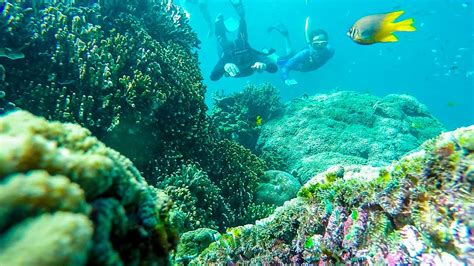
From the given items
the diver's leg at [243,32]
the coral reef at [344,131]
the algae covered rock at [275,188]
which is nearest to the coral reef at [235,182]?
the algae covered rock at [275,188]

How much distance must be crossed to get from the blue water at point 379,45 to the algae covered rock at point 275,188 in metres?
35.7

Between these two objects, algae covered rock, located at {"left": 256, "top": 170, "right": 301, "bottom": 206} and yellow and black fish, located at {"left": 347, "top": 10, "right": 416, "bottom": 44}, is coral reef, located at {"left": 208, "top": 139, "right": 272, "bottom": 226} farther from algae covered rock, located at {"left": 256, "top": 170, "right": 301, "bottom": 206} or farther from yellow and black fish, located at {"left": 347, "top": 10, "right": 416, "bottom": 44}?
yellow and black fish, located at {"left": 347, "top": 10, "right": 416, "bottom": 44}

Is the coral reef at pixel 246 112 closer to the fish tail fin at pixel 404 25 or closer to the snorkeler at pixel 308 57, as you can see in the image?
the snorkeler at pixel 308 57

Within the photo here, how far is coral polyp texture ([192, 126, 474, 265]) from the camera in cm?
190

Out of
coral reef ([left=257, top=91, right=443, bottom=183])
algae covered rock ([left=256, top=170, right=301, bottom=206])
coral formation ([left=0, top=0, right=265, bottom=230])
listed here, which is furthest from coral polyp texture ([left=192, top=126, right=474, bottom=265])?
coral reef ([left=257, top=91, right=443, bottom=183])

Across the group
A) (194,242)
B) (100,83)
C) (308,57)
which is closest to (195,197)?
(194,242)

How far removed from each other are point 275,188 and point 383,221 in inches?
146

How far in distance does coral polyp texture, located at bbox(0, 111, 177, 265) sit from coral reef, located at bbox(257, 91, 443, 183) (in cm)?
646

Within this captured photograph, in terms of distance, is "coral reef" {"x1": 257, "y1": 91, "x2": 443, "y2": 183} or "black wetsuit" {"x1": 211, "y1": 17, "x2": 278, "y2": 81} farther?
"black wetsuit" {"x1": 211, "y1": 17, "x2": 278, "y2": 81}

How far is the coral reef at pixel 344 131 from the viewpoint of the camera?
8273 millimetres

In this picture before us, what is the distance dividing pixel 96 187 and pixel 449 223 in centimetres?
193

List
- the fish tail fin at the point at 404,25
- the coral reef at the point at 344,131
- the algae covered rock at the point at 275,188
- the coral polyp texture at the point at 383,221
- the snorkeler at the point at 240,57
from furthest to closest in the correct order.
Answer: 1. the snorkeler at the point at 240,57
2. the coral reef at the point at 344,131
3. the algae covered rock at the point at 275,188
4. the fish tail fin at the point at 404,25
5. the coral polyp texture at the point at 383,221

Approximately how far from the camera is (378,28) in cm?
493

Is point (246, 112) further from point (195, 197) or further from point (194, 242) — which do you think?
point (194, 242)
